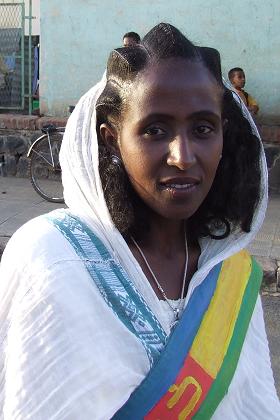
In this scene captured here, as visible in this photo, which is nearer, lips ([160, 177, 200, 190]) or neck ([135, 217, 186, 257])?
lips ([160, 177, 200, 190])

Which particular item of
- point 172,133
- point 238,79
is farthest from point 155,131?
point 238,79

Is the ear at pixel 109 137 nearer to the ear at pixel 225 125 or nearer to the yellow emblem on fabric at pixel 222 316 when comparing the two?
the ear at pixel 225 125

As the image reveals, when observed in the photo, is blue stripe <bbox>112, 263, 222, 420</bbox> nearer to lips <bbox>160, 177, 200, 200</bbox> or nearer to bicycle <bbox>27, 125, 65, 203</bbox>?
lips <bbox>160, 177, 200, 200</bbox>

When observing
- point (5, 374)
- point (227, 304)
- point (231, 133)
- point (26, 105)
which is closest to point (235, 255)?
point (227, 304)

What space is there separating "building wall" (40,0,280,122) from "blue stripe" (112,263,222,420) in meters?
6.50

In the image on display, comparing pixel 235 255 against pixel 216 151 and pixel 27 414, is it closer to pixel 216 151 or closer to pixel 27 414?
pixel 216 151

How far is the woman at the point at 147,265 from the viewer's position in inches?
46.8

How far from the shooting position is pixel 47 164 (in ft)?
25.7

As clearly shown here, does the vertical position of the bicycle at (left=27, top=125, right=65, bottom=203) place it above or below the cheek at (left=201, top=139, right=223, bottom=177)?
below

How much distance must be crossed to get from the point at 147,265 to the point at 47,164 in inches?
254

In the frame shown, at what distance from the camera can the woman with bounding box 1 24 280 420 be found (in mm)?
1189

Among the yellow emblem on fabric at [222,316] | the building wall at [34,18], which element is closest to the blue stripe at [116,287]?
the yellow emblem on fabric at [222,316]

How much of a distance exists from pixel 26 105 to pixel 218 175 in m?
7.63

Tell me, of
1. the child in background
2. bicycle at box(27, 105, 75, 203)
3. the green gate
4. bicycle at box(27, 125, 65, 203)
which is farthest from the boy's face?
the green gate
